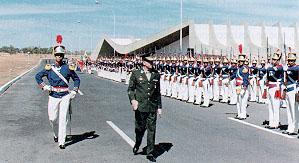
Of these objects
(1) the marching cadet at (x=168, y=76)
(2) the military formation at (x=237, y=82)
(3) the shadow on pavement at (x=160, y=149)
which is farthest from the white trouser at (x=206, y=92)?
(3) the shadow on pavement at (x=160, y=149)

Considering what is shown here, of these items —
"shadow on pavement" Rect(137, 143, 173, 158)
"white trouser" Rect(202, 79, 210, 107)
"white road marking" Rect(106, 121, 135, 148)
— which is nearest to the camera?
"shadow on pavement" Rect(137, 143, 173, 158)

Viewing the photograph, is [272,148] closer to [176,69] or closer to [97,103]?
[97,103]

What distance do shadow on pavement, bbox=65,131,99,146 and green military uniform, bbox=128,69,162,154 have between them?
232cm

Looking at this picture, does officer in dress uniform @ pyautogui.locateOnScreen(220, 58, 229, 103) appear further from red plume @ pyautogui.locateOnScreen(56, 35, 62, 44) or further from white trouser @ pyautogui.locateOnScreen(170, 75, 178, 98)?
red plume @ pyautogui.locateOnScreen(56, 35, 62, 44)

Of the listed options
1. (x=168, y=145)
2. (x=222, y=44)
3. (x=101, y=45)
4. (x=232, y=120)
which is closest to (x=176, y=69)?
(x=232, y=120)

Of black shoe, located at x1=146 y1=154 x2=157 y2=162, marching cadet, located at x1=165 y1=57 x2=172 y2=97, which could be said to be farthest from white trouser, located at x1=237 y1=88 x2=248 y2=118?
marching cadet, located at x1=165 y1=57 x2=172 y2=97

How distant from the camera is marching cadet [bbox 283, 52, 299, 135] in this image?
37.7 feet

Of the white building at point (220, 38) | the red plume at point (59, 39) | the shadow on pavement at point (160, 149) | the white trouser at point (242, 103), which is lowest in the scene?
the shadow on pavement at point (160, 149)

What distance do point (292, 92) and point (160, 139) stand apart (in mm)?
3511

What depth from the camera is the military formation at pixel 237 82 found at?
11.7 m

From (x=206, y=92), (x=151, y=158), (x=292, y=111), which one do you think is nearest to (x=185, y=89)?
(x=206, y=92)

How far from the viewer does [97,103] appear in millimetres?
20141

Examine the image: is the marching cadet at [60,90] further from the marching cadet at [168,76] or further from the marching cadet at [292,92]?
the marching cadet at [168,76]

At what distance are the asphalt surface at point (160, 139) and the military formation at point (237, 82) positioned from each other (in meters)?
0.81
